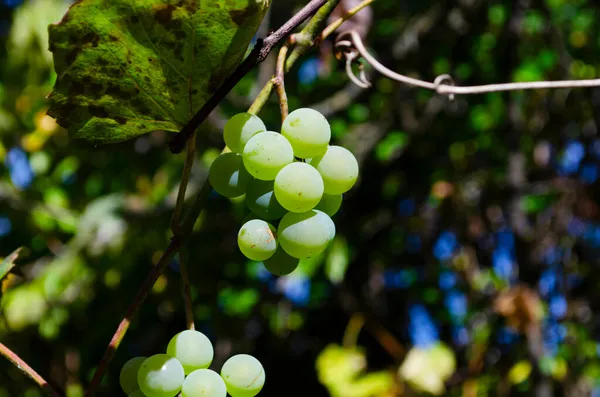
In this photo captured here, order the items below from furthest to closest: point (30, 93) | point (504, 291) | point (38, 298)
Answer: point (504, 291), point (30, 93), point (38, 298)

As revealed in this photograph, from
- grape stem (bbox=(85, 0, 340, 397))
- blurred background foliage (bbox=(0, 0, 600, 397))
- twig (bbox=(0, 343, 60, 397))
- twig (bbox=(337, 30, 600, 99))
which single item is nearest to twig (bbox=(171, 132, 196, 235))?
grape stem (bbox=(85, 0, 340, 397))

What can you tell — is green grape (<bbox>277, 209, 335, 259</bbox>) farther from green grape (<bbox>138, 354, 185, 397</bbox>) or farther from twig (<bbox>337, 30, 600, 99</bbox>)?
twig (<bbox>337, 30, 600, 99</bbox>)

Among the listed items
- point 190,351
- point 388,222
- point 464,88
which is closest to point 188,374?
point 190,351

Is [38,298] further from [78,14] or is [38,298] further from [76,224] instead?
[78,14]

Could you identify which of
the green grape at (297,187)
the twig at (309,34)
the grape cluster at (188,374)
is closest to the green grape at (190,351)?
the grape cluster at (188,374)

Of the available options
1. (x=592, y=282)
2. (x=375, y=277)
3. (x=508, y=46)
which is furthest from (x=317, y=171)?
(x=592, y=282)

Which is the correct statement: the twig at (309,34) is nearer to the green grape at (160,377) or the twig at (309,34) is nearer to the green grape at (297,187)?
the green grape at (297,187)
